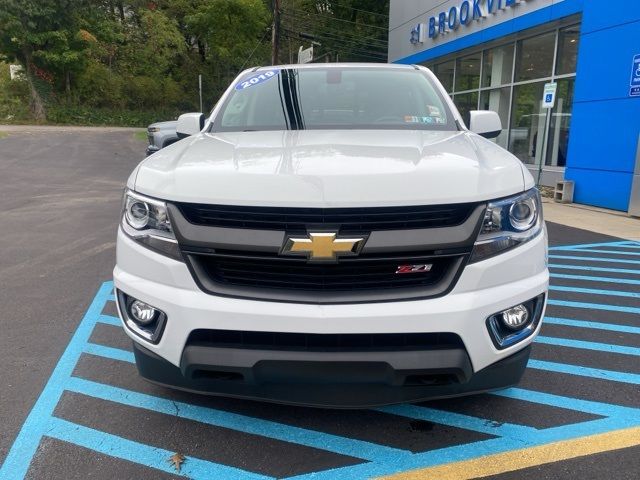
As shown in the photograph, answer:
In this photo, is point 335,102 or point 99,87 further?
point 99,87

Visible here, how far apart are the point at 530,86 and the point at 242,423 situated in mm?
14220

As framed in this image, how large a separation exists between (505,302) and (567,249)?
5.36m

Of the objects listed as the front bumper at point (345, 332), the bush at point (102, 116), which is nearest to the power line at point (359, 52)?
Result: the bush at point (102, 116)

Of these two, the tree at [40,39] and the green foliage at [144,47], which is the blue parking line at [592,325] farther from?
the tree at [40,39]

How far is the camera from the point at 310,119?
12.0 feet

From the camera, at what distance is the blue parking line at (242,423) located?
2.57m

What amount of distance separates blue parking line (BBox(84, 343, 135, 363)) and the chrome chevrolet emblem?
1949mm

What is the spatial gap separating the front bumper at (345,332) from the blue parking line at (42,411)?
0.81 meters

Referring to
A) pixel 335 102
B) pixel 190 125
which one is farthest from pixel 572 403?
pixel 190 125

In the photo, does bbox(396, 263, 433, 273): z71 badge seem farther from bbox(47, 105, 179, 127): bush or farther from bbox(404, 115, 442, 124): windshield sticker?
bbox(47, 105, 179, 127): bush

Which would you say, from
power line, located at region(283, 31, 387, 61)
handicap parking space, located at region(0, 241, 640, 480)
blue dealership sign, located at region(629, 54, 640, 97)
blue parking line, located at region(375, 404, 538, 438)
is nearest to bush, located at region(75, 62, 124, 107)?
power line, located at region(283, 31, 387, 61)

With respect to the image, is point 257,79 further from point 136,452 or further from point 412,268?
point 136,452

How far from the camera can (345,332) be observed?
7.05ft

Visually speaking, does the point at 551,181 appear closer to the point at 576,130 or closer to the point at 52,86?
the point at 576,130
